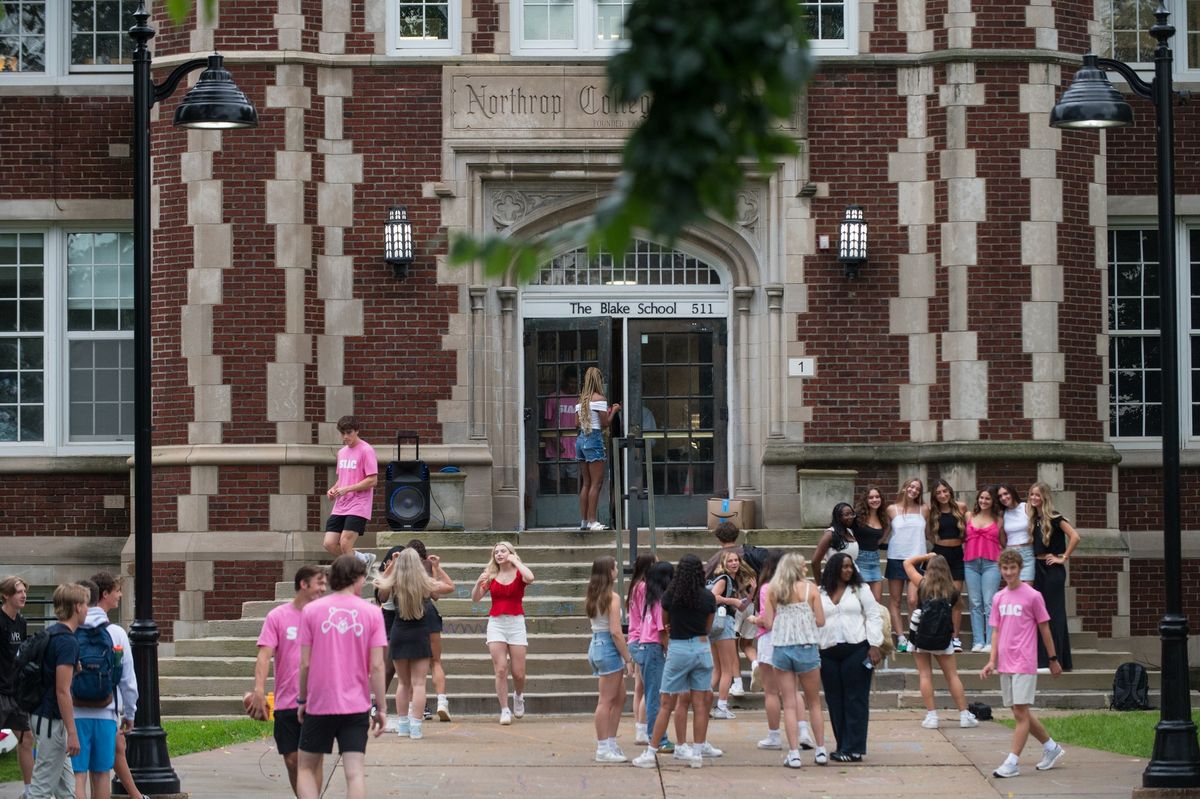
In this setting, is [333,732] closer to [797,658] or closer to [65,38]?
[797,658]

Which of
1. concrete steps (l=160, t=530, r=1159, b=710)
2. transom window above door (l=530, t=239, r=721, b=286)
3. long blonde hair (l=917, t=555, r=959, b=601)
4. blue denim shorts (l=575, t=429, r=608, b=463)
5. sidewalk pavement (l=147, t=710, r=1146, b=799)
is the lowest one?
sidewalk pavement (l=147, t=710, r=1146, b=799)

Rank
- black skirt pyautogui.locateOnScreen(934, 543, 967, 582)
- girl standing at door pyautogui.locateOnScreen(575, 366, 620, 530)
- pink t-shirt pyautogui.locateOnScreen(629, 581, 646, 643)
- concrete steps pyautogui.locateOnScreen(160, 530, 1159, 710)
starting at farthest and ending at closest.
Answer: girl standing at door pyautogui.locateOnScreen(575, 366, 620, 530) < black skirt pyautogui.locateOnScreen(934, 543, 967, 582) < concrete steps pyautogui.locateOnScreen(160, 530, 1159, 710) < pink t-shirt pyautogui.locateOnScreen(629, 581, 646, 643)

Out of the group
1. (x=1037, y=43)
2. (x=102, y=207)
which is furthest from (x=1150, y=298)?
(x=102, y=207)

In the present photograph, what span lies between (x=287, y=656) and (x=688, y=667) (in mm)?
3404

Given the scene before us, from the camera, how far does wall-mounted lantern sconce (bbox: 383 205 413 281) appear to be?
20.1m

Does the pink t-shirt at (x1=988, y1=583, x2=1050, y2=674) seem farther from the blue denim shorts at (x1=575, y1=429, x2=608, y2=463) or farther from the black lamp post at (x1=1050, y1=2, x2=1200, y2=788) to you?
the blue denim shorts at (x1=575, y1=429, x2=608, y2=463)

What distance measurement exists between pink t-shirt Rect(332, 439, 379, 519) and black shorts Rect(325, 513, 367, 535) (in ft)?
0.13

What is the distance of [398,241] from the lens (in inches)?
792

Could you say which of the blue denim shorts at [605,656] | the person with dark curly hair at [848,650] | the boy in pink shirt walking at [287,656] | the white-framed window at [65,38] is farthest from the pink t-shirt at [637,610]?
the white-framed window at [65,38]

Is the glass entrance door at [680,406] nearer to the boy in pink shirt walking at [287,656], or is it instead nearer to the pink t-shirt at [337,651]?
the boy in pink shirt walking at [287,656]

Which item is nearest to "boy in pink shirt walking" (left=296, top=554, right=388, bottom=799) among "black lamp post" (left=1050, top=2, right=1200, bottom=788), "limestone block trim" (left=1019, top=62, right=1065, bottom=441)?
"black lamp post" (left=1050, top=2, right=1200, bottom=788)

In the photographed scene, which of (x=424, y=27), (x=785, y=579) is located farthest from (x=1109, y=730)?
(x=424, y=27)

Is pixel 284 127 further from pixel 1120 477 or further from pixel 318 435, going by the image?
pixel 1120 477

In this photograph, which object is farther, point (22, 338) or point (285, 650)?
point (22, 338)
